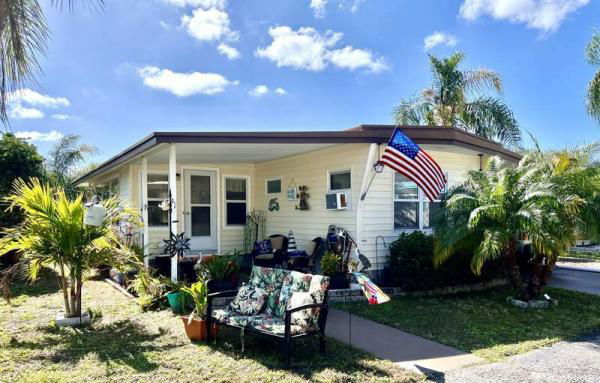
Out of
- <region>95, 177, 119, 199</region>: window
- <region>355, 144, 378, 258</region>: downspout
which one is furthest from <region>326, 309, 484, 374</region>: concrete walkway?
<region>95, 177, 119, 199</region>: window

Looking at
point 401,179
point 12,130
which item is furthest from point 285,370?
point 401,179

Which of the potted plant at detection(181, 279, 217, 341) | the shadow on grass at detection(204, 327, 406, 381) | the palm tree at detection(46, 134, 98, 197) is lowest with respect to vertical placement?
the shadow on grass at detection(204, 327, 406, 381)

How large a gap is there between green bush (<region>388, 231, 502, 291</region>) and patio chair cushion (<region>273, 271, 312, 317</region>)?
3.32m

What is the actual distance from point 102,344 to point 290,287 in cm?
226

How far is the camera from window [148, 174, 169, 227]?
10.7 metres

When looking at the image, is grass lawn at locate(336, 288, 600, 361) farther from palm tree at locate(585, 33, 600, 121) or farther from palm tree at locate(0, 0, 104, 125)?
palm tree at locate(585, 33, 600, 121)

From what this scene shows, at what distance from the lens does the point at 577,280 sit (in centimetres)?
1008

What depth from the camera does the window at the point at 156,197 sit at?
10711mm

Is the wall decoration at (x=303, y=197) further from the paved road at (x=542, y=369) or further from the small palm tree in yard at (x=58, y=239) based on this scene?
the paved road at (x=542, y=369)

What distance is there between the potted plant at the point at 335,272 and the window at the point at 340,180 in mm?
1522

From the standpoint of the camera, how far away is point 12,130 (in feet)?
12.8

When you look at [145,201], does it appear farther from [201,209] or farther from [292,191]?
[292,191]

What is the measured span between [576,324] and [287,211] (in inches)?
233

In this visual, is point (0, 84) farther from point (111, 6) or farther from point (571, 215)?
point (571, 215)
